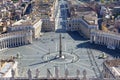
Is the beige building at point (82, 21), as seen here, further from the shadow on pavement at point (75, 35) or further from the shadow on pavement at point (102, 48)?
the shadow on pavement at point (102, 48)

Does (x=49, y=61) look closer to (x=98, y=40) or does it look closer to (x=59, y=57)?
(x=59, y=57)

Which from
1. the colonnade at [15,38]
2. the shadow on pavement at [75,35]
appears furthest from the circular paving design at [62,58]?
the shadow on pavement at [75,35]

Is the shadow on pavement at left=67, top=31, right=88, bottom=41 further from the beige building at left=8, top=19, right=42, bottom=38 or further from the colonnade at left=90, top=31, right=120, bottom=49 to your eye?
the beige building at left=8, top=19, right=42, bottom=38

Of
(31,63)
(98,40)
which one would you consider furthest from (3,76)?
(98,40)

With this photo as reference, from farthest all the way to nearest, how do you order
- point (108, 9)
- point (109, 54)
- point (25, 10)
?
point (25, 10) < point (108, 9) < point (109, 54)

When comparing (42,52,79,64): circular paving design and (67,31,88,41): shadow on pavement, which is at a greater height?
(67,31,88,41): shadow on pavement

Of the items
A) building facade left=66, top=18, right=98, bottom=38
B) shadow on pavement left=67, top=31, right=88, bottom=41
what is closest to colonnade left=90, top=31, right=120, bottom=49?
shadow on pavement left=67, top=31, right=88, bottom=41
